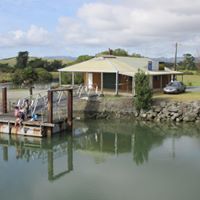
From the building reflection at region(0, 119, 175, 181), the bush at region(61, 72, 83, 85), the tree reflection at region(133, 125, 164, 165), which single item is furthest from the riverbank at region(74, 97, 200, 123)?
the bush at region(61, 72, 83, 85)

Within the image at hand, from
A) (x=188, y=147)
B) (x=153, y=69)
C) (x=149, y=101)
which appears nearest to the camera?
(x=188, y=147)

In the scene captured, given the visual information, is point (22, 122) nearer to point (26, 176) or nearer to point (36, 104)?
point (36, 104)

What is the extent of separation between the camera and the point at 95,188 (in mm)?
15492

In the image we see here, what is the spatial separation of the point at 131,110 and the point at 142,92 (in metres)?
1.99

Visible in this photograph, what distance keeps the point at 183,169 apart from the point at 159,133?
952cm

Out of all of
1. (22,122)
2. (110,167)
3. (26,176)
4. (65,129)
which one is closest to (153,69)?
(65,129)

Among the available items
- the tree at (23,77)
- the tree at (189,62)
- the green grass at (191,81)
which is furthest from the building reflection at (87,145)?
the tree at (189,62)

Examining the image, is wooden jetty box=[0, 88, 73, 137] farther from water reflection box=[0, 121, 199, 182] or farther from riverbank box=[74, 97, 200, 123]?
riverbank box=[74, 97, 200, 123]

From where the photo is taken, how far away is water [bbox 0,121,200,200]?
15.2 metres

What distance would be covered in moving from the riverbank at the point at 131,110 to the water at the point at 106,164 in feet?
5.89

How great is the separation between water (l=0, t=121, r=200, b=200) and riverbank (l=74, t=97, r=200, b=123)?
70.7 inches

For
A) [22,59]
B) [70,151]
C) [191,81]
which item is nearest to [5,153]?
[70,151]

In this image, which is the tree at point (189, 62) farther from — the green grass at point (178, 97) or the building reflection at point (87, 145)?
the building reflection at point (87, 145)

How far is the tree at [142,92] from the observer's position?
3212cm
